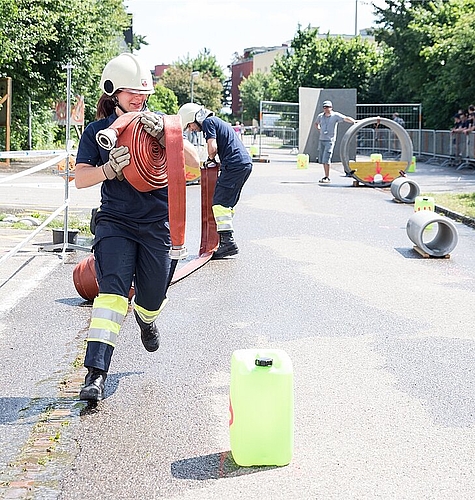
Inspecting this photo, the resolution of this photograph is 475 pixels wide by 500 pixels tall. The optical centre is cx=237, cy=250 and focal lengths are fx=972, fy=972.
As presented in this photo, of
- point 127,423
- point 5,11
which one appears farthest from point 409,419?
point 5,11

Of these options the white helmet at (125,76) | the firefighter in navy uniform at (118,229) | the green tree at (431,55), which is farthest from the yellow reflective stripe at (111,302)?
the green tree at (431,55)

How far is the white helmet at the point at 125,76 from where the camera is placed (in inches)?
222

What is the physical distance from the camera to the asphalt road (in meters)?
4.43

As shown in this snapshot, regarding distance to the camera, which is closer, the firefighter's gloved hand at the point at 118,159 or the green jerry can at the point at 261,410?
the green jerry can at the point at 261,410

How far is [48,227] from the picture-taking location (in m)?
13.7

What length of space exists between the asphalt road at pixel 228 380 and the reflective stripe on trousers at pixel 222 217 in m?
0.44

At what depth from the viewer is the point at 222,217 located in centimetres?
1127

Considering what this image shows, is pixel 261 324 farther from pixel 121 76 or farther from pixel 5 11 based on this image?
pixel 5 11

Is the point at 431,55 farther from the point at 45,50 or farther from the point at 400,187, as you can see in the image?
the point at 400,187

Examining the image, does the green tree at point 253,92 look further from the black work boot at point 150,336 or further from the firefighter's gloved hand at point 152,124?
the firefighter's gloved hand at point 152,124

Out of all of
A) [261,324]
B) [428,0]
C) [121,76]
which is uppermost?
[428,0]

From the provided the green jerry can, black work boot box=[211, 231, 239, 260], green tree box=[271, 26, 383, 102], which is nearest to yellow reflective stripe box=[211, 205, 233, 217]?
black work boot box=[211, 231, 239, 260]

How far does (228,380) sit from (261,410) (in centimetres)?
164

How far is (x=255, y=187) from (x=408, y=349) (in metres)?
16.0
